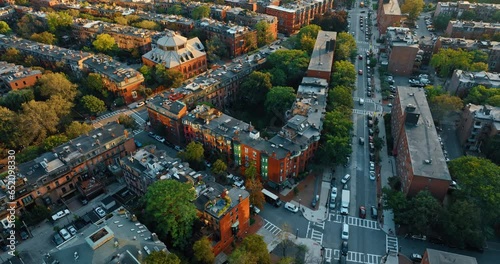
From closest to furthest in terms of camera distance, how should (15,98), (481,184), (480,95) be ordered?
(481,184) < (480,95) < (15,98)

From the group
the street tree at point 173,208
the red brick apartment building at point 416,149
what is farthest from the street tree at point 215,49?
the street tree at point 173,208

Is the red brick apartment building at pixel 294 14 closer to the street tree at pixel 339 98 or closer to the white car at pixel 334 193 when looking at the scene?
the street tree at pixel 339 98

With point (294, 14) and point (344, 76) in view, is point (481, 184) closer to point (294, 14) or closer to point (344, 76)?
point (344, 76)

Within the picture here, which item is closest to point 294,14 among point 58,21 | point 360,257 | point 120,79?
point 120,79

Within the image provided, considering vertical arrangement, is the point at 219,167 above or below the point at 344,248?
above

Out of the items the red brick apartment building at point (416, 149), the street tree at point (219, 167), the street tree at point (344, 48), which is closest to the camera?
the red brick apartment building at point (416, 149)

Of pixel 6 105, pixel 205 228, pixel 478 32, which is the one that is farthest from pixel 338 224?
pixel 478 32

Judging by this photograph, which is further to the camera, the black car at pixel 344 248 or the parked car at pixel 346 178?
the parked car at pixel 346 178

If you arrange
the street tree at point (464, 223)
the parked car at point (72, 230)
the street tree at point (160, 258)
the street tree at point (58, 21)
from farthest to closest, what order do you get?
the street tree at point (58, 21) < the parked car at point (72, 230) < the street tree at point (464, 223) < the street tree at point (160, 258)
